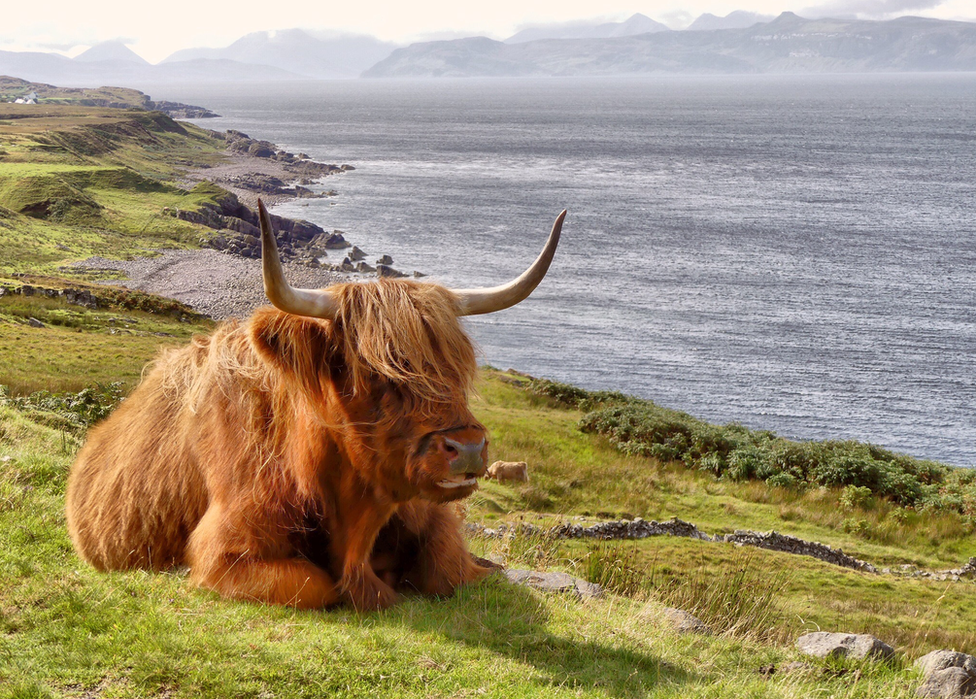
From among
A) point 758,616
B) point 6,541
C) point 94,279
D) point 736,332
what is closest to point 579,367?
point 736,332

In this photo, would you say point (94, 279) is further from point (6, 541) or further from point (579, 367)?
point (6, 541)

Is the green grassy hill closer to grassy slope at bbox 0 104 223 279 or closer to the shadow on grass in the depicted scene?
the shadow on grass

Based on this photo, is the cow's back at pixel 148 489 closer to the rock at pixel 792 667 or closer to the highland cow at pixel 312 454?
the highland cow at pixel 312 454

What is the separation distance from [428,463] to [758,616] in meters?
4.68

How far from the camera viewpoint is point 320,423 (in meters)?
4.63

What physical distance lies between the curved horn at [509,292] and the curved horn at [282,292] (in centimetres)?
71

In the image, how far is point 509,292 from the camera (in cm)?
452

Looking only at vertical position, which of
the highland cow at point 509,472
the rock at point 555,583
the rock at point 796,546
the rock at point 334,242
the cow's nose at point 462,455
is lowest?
the rock at point 796,546

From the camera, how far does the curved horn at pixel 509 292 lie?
437 cm

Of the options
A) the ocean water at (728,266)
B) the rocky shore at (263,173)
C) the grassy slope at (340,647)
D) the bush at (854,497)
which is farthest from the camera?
the rocky shore at (263,173)

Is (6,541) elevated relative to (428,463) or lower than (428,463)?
lower

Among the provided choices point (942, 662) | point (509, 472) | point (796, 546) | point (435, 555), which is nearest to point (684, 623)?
point (435, 555)

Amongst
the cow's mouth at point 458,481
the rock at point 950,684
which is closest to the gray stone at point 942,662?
the rock at point 950,684

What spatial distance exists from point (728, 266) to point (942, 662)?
59.7m
